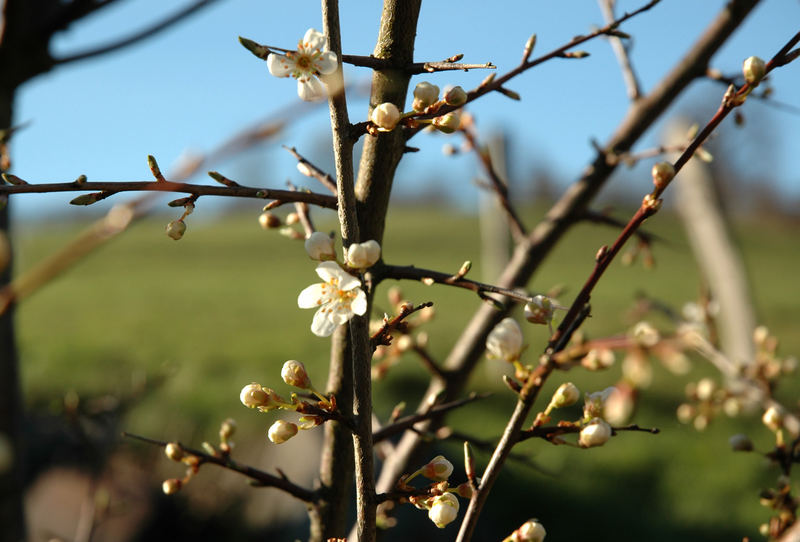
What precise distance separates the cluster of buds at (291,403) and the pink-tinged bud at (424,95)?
293mm

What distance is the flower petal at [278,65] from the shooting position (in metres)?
0.67

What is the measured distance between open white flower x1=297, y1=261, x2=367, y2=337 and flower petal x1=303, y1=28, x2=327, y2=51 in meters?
0.21

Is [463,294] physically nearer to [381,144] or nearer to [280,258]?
[280,258]

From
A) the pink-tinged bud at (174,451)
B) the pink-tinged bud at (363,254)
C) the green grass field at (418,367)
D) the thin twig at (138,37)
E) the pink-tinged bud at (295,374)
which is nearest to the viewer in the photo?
the pink-tinged bud at (363,254)

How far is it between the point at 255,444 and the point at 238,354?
13.6ft

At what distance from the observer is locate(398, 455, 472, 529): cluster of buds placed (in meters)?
0.66

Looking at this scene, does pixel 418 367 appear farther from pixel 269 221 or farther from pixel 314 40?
pixel 314 40

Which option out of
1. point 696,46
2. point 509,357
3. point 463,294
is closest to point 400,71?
point 509,357

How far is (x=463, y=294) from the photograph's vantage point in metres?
12.9

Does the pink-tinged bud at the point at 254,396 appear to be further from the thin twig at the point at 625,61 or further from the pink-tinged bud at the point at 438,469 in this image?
the thin twig at the point at 625,61

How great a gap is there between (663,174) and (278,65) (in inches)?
15.2

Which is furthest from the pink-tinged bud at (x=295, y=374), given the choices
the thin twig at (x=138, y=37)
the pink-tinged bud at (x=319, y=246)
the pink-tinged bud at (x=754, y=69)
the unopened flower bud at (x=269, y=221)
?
the thin twig at (x=138, y=37)

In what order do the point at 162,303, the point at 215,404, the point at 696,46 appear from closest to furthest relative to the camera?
the point at 696,46, the point at 215,404, the point at 162,303

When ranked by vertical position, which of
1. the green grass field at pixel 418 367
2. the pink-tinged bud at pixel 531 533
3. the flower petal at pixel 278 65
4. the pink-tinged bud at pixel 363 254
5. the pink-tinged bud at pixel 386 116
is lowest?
the green grass field at pixel 418 367
